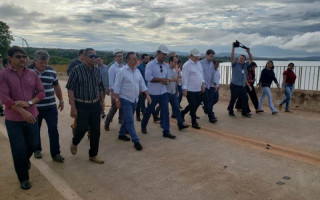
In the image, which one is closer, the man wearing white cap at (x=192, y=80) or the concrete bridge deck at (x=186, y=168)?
the concrete bridge deck at (x=186, y=168)

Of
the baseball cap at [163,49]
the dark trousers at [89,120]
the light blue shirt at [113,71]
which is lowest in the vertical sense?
the dark trousers at [89,120]

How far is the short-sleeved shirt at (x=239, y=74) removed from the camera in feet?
28.3

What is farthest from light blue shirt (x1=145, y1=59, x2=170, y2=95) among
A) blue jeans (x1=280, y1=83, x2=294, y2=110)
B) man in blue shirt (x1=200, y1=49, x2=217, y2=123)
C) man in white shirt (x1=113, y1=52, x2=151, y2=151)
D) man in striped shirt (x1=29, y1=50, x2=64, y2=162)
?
blue jeans (x1=280, y1=83, x2=294, y2=110)

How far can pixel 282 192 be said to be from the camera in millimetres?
3730

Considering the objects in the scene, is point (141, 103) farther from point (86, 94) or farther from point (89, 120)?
point (86, 94)

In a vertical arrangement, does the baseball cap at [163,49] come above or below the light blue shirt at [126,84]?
above

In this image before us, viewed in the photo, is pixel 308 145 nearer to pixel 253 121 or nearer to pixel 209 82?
pixel 253 121

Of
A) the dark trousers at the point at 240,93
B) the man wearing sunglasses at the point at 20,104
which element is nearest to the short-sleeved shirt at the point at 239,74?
the dark trousers at the point at 240,93

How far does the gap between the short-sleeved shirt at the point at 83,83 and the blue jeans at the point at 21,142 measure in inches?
34.7

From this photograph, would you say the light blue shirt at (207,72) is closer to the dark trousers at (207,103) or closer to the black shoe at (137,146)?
the dark trousers at (207,103)

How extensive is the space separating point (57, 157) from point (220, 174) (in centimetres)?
271

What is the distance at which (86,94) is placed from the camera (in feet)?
15.4

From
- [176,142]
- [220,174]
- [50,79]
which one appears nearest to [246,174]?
[220,174]

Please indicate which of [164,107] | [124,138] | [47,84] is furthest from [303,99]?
[47,84]
